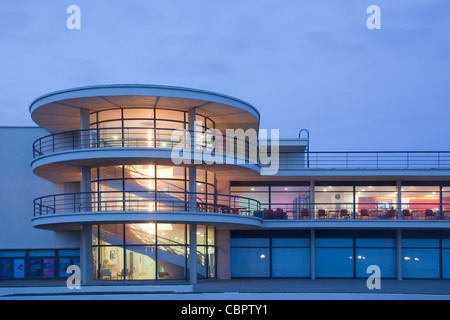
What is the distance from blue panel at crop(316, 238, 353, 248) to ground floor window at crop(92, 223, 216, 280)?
874 centimetres

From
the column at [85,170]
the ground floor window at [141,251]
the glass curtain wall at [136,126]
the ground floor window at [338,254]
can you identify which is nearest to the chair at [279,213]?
the ground floor window at [338,254]

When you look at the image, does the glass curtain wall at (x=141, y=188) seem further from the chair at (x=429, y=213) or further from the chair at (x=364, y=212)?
the chair at (x=429, y=213)

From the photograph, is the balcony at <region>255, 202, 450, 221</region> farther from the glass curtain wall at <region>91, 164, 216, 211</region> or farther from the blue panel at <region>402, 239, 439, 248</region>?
the glass curtain wall at <region>91, 164, 216, 211</region>

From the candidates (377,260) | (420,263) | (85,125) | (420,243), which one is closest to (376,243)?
(377,260)

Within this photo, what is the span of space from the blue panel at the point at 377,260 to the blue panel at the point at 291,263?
2846mm

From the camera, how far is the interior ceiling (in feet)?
82.4

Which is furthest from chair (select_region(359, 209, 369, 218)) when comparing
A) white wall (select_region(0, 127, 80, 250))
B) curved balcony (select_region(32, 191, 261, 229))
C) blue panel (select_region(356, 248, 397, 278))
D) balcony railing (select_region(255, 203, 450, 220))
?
white wall (select_region(0, 127, 80, 250))

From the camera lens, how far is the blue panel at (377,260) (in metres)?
31.1

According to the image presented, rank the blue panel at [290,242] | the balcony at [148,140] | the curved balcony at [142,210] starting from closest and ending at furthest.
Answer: the curved balcony at [142,210] < the balcony at [148,140] < the blue panel at [290,242]

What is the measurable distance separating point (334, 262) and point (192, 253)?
941cm

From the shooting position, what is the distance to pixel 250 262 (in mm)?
31266
